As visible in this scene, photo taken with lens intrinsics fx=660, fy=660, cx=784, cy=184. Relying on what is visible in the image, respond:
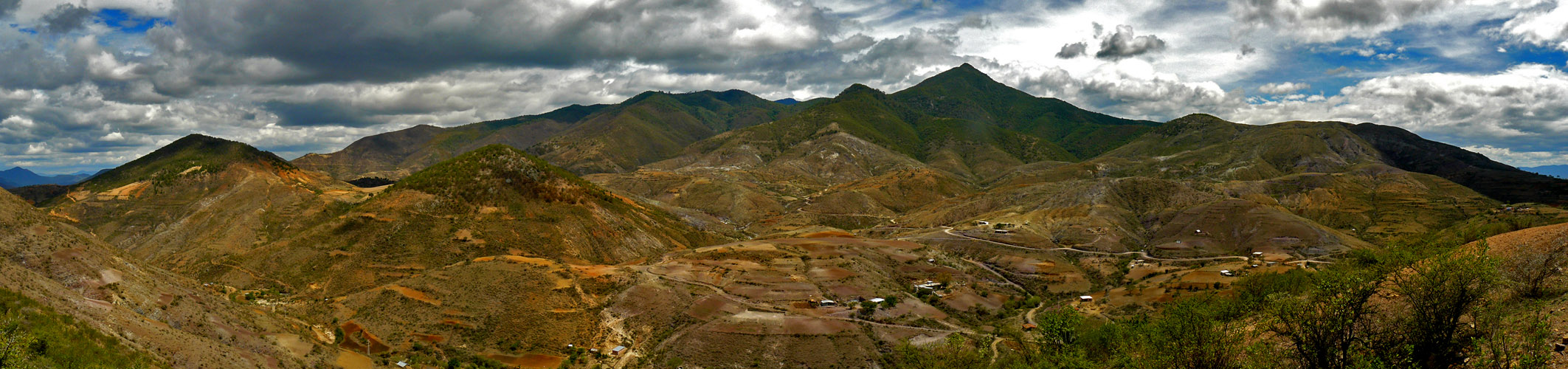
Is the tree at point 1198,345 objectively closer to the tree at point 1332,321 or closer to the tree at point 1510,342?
the tree at point 1332,321

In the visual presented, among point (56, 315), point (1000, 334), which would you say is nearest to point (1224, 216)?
point (1000, 334)

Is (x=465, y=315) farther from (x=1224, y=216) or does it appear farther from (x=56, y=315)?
(x=1224, y=216)

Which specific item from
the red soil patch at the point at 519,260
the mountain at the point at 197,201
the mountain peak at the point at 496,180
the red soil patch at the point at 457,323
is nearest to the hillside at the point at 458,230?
the mountain peak at the point at 496,180

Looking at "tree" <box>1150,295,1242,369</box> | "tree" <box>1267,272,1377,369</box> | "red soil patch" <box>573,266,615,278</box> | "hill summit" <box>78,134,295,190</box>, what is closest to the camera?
"tree" <box>1267,272,1377,369</box>

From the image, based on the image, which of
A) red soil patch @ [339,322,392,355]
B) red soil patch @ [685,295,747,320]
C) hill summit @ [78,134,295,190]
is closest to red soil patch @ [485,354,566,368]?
red soil patch @ [339,322,392,355]

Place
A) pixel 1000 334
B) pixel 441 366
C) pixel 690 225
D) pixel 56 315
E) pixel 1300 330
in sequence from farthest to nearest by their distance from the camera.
Answer: pixel 690 225 < pixel 1000 334 < pixel 441 366 < pixel 56 315 < pixel 1300 330

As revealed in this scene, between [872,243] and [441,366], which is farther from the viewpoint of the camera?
[872,243]

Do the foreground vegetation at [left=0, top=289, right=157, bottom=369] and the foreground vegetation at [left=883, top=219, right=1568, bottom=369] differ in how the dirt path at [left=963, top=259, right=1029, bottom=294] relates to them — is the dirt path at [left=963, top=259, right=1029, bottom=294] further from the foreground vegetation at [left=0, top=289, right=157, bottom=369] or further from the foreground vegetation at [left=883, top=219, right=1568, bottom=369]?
the foreground vegetation at [left=0, top=289, right=157, bottom=369]
